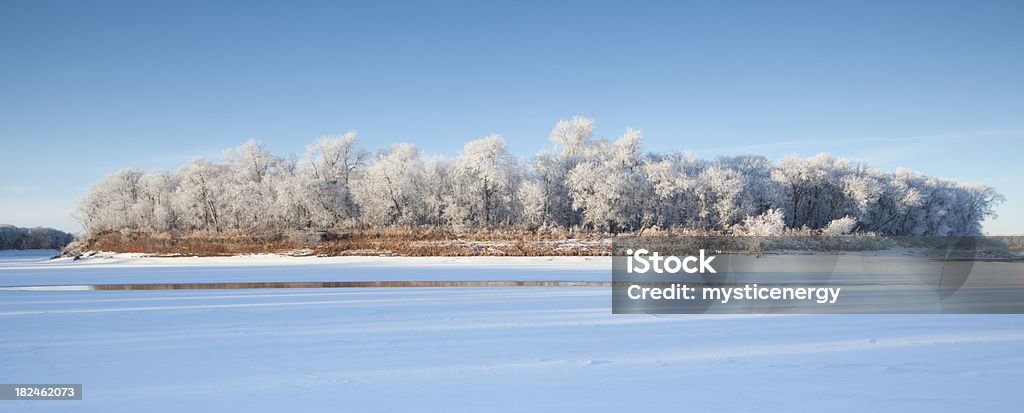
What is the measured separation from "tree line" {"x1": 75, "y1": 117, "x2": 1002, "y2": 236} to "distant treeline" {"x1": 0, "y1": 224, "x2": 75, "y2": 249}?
1597cm

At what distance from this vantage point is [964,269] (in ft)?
68.0

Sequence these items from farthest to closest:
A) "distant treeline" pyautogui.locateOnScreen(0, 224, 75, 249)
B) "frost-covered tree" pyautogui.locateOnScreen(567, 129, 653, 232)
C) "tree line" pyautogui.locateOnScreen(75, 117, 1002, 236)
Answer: "distant treeline" pyautogui.locateOnScreen(0, 224, 75, 249)
"tree line" pyautogui.locateOnScreen(75, 117, 1002, 236)
"frost-covered tree" pyautogui.locateOnScreen(567, 129, 653, 232)

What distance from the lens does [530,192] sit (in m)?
49.7

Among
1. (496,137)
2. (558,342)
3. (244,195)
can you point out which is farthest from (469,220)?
(558,342)

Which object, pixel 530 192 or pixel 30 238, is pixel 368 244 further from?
pixel 30 238

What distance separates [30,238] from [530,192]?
62.2m

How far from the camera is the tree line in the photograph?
Answer: 162ft

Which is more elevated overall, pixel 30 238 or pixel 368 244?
pixel 30 238

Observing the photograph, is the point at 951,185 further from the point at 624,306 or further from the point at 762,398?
the point at 762,398

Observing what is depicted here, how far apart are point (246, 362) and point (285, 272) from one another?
1774cm

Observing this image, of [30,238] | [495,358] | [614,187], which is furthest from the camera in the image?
[30,238]

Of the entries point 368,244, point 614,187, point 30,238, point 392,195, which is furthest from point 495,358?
point 30,238

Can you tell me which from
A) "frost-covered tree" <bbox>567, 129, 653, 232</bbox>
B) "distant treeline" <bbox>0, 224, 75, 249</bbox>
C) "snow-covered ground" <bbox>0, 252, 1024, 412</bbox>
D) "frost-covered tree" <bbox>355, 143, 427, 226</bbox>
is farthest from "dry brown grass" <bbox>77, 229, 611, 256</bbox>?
"distant treeline" <bbox>0, 224, 75, 249</bbox>

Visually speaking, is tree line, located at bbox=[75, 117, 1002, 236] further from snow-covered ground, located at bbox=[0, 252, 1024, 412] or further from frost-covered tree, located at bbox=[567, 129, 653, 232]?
snow-covered ground, located at bbox=[0, 252, 1024, 412]
